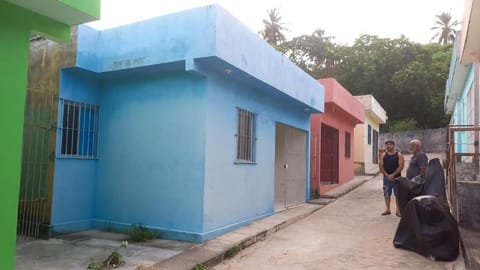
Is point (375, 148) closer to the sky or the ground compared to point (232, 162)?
closer to the sky

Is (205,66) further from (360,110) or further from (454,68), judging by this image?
(360,110)

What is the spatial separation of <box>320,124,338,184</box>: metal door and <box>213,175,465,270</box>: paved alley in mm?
4121

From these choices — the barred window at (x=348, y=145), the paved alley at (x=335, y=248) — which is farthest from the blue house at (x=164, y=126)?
the barred window at (x=348, y=145)

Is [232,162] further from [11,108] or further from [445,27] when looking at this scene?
[445,27]

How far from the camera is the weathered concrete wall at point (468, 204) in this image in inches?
229

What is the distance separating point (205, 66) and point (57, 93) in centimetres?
269

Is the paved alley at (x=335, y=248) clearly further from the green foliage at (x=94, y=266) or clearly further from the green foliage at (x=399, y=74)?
the green foliage at (x=399, y=74)

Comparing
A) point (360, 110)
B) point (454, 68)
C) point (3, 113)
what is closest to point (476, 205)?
point (454, 68)

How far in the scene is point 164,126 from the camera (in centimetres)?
→ 661

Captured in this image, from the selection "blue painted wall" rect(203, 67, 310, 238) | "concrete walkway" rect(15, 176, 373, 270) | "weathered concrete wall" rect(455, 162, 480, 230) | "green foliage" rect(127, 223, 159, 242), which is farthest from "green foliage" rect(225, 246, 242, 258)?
"weathered concrete wall" rect(455, 162, 480, 230)

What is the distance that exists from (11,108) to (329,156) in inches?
439

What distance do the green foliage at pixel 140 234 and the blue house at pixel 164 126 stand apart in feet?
0.44

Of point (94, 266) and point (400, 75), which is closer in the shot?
point (94, 266)

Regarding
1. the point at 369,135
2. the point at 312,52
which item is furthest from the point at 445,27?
the point at 369,135
